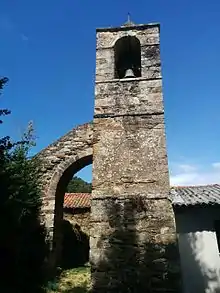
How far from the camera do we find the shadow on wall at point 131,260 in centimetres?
524

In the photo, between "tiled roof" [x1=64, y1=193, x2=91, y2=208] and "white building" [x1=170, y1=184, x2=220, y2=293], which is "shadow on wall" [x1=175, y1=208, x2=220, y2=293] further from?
"tiled roof" [x1=64, y1=193, x2=91, y2=208]

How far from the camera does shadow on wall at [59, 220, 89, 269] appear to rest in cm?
1220

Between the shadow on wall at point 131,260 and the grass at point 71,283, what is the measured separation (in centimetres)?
219

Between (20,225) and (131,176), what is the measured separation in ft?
12.7

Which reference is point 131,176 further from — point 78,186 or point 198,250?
point 78,186

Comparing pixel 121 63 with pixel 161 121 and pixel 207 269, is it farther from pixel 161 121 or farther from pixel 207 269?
Result: pixel 207 269

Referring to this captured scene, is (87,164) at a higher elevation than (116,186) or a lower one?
higher

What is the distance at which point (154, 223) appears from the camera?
5.67 m

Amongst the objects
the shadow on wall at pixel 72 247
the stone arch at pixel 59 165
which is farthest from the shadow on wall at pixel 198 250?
the shadow on wall at pixel 72 247

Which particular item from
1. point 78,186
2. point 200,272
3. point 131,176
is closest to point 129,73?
point 131,176

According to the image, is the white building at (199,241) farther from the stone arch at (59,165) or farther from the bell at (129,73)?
the stone arch at (59,165)

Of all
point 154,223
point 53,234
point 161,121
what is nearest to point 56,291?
point 53,234

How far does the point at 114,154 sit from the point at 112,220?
4.70ft

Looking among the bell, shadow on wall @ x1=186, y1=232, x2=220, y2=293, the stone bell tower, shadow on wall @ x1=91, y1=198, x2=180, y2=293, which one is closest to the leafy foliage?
the bell
